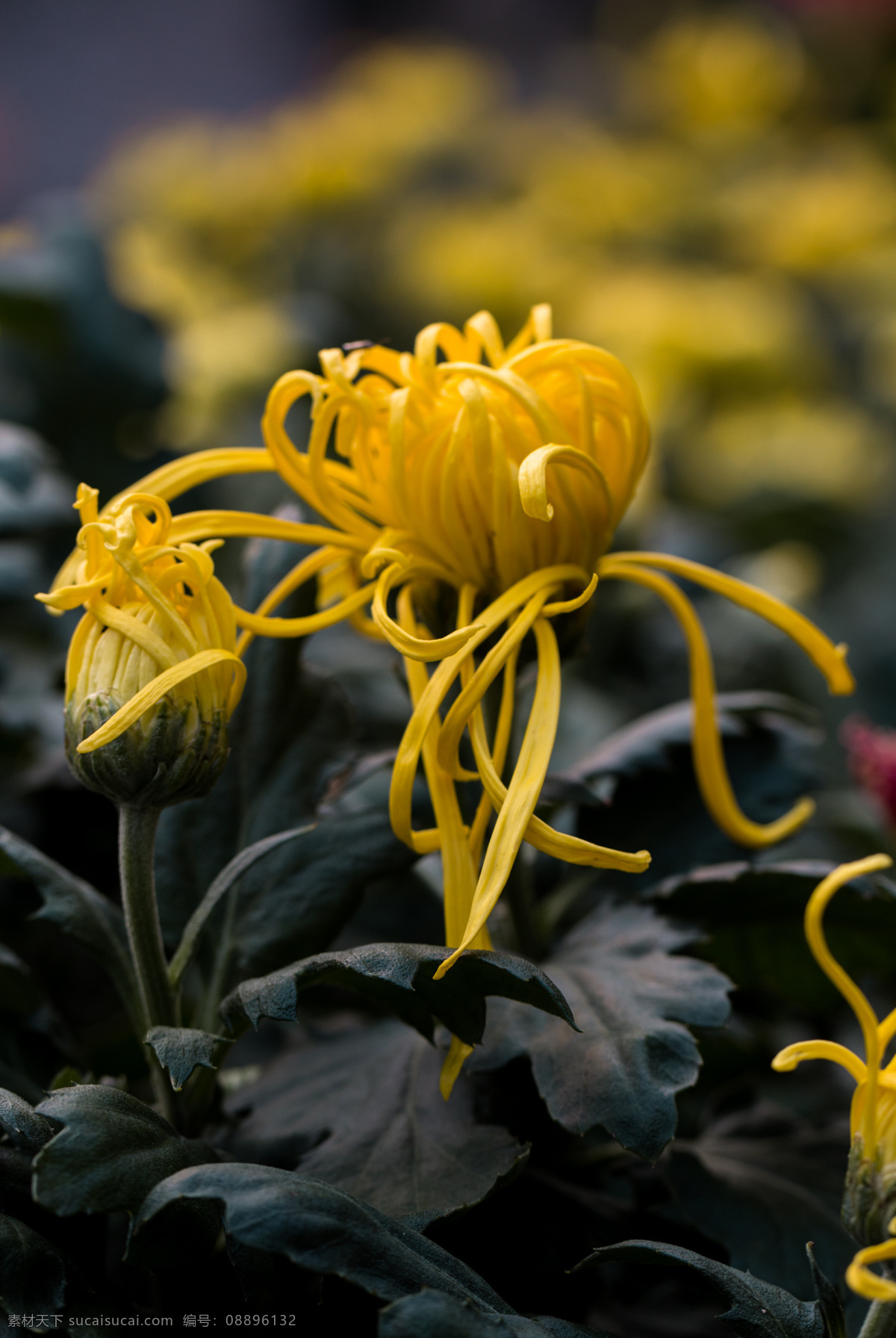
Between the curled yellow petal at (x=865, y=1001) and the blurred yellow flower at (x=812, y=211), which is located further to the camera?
the blurred yellow flower at (x=812, y=211)

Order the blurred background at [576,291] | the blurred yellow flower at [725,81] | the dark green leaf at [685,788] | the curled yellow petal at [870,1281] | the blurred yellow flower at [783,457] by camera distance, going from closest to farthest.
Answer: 1. the curled yellow petal at [870,1281]
2. the dark green leaf at [685,788]
3. the blurred background at [576,291]
4. the blurred yellow flower at [783,457]
5. the blurred yellow flower at [725,81]

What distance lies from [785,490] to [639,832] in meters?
0.95

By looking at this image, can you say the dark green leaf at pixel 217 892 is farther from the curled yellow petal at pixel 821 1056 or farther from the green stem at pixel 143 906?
the curled yellow petal at pixel 821 1056

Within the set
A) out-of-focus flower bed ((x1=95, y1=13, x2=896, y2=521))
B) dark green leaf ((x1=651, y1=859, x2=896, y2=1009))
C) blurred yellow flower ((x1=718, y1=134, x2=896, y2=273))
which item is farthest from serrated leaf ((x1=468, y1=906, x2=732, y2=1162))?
blurred yellow flower ((x1=718, y1=134, x2=896, y2=273))

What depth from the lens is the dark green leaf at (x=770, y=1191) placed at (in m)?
0.42

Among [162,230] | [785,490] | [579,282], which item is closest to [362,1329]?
[785,490]

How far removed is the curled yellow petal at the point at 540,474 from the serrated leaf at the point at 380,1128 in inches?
8.1

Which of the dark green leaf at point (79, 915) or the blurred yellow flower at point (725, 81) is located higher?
the blurred yellow flower at point (725, 81)

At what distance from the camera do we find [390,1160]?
15.5 inches

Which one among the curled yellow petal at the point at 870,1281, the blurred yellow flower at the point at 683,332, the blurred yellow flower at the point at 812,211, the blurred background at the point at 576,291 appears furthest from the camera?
the blurred yellow flower at the point at 812,211

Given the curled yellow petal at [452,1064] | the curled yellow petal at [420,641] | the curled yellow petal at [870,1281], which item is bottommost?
the curled yellow petal at [870,1281]

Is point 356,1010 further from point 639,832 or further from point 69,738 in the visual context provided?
point 69,738

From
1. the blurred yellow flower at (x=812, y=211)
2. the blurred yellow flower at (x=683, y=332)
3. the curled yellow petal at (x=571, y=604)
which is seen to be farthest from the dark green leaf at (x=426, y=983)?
the blurred yellow flower at (x=812, y=211)

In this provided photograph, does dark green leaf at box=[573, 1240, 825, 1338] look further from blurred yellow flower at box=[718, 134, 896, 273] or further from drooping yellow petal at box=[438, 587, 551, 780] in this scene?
blurred yellow flower at box=[718, 134, 896, 273]
